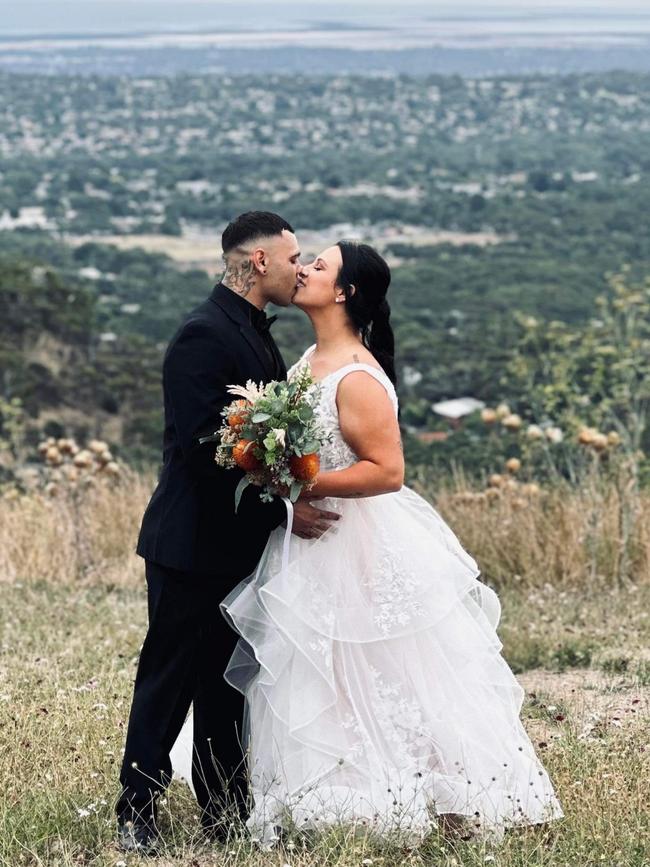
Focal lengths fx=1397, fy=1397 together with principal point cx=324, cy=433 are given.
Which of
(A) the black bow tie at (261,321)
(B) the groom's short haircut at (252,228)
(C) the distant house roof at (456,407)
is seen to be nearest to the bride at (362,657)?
(A) the black bow tie at (261,321)

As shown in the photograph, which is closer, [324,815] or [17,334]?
[324,815]

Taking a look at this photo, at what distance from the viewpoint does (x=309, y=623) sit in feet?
13.3

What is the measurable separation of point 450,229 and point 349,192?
1243cm

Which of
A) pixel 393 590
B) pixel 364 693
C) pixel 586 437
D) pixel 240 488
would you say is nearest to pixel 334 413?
pixel 240 488

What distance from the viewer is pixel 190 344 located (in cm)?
392

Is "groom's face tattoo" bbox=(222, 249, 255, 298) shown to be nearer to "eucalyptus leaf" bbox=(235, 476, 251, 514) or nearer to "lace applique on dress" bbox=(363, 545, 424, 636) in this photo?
"eucalyptus leaf" bbox=(235, 476, 251, 514)

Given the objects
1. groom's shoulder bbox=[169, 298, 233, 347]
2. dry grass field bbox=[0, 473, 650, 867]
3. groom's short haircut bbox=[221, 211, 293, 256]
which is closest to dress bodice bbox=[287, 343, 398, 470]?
groom's shoulder bbox=[169, 298, 233, 347]

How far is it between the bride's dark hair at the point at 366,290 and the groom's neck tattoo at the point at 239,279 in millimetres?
272

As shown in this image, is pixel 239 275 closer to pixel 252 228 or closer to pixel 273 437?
pixel 252 228

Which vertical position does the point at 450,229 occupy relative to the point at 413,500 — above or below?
below

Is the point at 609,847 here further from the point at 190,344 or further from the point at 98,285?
the point at 98,285

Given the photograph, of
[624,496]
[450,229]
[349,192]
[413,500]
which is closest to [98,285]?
[450,229]

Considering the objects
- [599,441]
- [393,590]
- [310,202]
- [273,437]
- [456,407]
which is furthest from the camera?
[310,202]

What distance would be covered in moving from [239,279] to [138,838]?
1.65 meters
